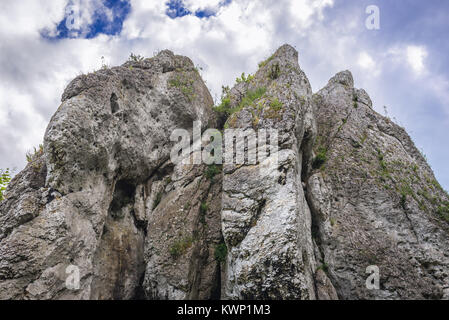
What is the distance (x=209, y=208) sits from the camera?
1238 centimetres

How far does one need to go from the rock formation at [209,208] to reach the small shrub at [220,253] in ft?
0.13

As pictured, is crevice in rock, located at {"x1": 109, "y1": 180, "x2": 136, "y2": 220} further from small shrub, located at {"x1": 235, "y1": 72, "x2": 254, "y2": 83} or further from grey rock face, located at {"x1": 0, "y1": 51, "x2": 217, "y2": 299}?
small shrub, located at {"x1": 235, "y1": 72, "x2": 254, "y2": 83}

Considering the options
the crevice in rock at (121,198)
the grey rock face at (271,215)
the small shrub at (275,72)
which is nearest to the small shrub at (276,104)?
the grey rock face at (271,215)

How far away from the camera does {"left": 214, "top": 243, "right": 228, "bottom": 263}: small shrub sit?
11.1m

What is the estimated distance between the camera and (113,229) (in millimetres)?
11516

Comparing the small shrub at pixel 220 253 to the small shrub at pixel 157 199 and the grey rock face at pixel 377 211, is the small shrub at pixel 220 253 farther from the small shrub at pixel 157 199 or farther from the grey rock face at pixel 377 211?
the grey rock face at pixel 377 211

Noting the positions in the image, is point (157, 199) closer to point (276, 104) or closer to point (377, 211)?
point (276, 104)

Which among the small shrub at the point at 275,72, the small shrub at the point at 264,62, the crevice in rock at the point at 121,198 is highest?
the small shrub at the point at 264,62

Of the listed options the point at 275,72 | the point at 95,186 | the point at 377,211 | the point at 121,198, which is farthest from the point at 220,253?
the point at 275,72

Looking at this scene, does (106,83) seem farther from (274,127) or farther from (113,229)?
(274,127)

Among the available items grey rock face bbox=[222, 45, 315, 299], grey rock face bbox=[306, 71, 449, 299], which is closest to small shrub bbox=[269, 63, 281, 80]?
grey rock face bbox=[222, 45, 315, 299]

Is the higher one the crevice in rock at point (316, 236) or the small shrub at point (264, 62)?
the small shrub at point (264, 62)

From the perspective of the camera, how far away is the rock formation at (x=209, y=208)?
8.92m
